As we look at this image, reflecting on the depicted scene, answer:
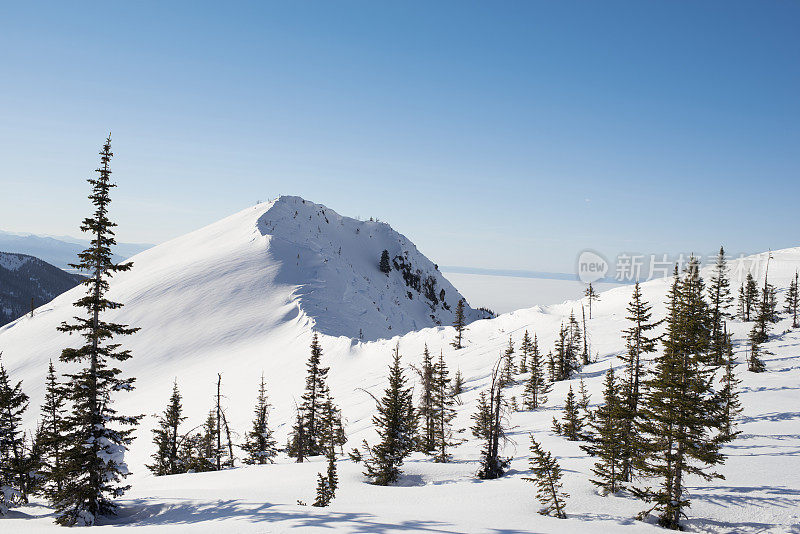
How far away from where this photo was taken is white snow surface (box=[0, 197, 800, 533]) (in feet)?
41.7

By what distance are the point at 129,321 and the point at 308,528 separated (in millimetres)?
90449

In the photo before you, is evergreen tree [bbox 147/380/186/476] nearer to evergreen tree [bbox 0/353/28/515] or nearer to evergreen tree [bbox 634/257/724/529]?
evergreen tree [bbox 0/353/28/515]

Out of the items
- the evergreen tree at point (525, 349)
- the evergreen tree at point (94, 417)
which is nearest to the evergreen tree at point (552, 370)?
the evergreen tree at point (525, 349)

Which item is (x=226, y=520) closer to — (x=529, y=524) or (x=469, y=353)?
(x=529, y=524)

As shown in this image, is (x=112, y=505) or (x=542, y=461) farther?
(x=112, y=505)

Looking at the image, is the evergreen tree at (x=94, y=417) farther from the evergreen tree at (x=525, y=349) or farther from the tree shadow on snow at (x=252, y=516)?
the evergreen tree at (x=525, y=349)

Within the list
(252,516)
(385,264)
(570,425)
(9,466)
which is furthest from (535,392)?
(385,264)

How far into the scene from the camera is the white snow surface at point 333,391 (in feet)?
41.7

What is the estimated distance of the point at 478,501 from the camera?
46.9 ft

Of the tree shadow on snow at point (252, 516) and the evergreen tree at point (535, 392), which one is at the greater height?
the tree shadow on snow at point (252, 516)

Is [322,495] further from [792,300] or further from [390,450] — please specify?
[792,300]

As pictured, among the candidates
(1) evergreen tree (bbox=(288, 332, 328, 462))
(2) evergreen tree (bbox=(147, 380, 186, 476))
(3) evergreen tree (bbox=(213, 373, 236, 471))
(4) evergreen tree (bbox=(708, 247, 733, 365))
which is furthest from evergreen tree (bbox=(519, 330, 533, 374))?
(2) evergreen tree (bbox=(147, 380, 186, 476))

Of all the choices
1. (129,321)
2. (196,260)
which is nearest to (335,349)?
(129,321)

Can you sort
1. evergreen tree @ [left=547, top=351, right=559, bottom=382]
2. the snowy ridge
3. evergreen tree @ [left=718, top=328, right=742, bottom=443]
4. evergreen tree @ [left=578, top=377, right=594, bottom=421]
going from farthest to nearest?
the snowy ridge, evergreen tree @ [left=547, top=351, right=559, bottom=382], evergreen tree @ [left=578, top=377, right=594, bottom=421], evergreen tree @ [left=718, top=328, right=742, bottom=443]
